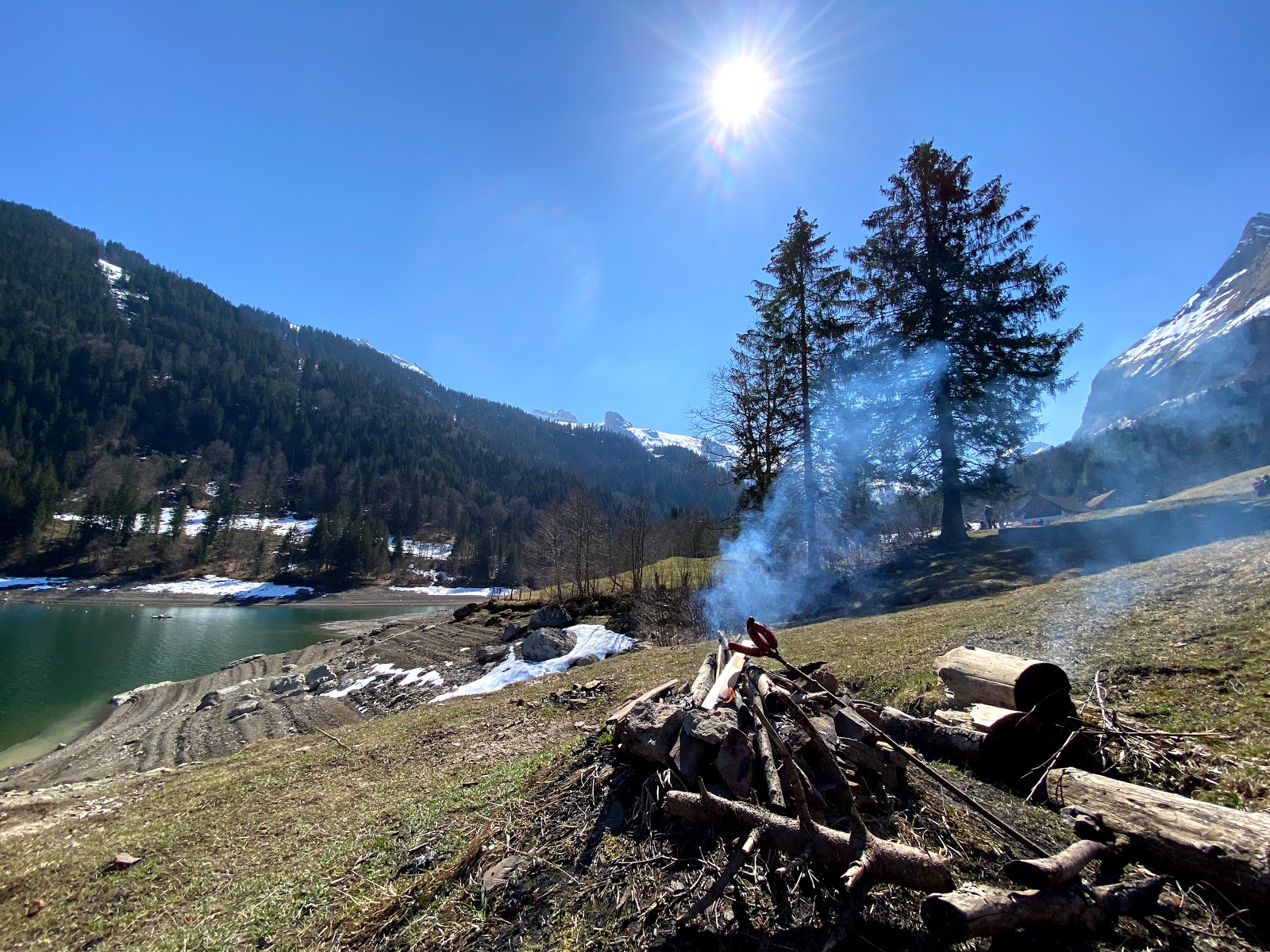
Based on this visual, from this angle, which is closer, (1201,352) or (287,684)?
(287,684)

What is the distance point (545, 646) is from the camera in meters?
17.8

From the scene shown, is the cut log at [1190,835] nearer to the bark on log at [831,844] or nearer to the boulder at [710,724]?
the bark on log at [831,844]

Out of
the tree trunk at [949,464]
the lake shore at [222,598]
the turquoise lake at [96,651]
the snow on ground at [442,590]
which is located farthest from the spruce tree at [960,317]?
the snow on ground at [442,590]

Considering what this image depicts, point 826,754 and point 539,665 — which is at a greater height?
point 826,754

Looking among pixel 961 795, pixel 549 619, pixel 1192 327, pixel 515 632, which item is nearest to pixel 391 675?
pixel 515 632

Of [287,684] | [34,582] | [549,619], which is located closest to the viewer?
[287,684]

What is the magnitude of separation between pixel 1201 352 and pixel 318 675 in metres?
80.4

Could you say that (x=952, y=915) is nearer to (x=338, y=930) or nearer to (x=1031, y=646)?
(x=338, y=930)

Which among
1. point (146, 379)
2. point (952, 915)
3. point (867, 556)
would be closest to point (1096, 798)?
point (952, 915)

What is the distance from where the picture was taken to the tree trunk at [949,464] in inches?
715

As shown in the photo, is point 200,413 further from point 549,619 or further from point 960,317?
point 960,317

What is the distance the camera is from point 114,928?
174 inches

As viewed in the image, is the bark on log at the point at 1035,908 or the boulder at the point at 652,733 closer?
the bark on log at the point at 1035,908

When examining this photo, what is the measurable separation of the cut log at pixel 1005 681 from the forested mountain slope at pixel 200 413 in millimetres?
96427
